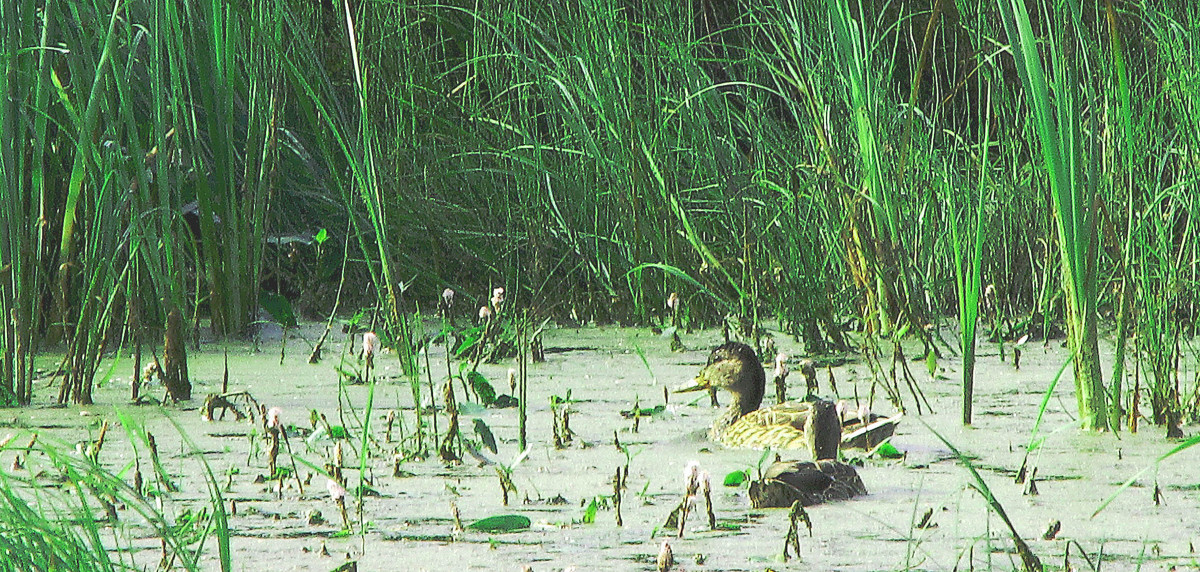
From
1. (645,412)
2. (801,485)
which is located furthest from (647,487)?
(645,412)

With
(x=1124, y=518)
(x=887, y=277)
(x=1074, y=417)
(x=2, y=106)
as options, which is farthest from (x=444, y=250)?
(x=1124, y=518)

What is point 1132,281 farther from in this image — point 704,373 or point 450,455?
point 450,455

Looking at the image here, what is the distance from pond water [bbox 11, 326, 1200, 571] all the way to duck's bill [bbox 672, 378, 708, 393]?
0.07 metres

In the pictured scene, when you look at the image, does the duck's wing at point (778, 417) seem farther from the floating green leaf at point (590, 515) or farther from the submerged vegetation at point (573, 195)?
the floating green leaf at point (590, 515)

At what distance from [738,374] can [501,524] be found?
133cm

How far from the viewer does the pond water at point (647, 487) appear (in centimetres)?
250

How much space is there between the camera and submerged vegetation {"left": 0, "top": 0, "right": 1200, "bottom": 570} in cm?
356

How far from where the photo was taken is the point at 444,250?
19.6 ft

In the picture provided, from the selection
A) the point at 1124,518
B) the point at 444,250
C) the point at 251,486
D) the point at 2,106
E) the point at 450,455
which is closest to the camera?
the point at 1124,518

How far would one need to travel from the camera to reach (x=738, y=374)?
3.87 m

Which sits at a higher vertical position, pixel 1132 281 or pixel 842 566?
pixel 1132 281

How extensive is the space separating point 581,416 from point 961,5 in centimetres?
146

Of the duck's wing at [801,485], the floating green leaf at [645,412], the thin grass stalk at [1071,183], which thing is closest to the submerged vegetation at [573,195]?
the thin grass stalk at [1071,183]

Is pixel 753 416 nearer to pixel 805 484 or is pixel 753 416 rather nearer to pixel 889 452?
pixel 889 452
